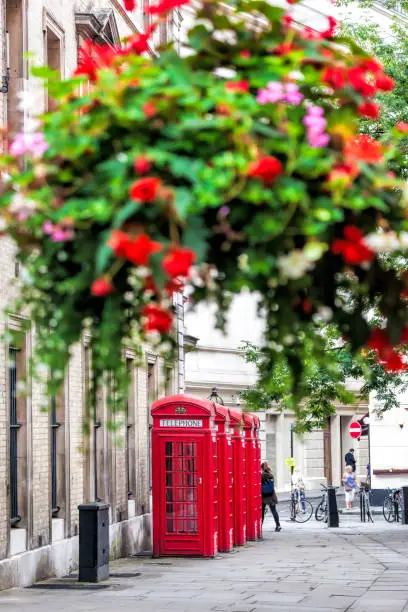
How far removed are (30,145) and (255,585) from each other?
1273 centimetres

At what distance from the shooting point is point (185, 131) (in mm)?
5031

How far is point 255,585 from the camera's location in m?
17.2

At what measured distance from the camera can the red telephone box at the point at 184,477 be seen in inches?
837

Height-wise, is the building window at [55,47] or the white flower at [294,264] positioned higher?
the building window at [55,47]

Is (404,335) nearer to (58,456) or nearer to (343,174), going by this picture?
(343,174)

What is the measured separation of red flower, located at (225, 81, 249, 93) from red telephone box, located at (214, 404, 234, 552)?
17810mm

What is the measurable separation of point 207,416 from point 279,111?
53.6ft

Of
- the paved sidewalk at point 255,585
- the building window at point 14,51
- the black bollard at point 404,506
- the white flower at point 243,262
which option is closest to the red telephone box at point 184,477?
the paved sidewalk at point 255,585

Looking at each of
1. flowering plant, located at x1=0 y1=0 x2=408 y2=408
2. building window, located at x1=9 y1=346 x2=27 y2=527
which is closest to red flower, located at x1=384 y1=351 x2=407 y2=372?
flowering plant, located at x1=0 y1=0 x2=408 y2=408

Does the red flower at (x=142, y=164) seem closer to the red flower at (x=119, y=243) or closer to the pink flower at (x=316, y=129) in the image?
the red flower at (x=119, y=243)

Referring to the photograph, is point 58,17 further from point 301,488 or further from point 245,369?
point 245,369

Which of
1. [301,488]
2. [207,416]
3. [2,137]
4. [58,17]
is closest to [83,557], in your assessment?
[207,416]

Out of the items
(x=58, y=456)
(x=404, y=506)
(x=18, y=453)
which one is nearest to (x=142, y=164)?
(x=18, y=453)

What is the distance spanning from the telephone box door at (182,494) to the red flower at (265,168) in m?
16.7
